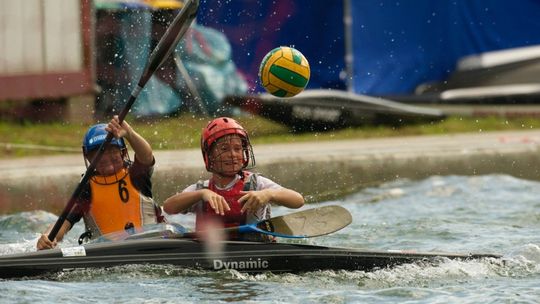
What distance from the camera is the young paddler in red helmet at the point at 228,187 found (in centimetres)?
871

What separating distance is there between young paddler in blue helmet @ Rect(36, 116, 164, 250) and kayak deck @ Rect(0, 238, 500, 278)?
2.71ft

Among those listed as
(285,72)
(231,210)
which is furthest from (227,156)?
(285,72)

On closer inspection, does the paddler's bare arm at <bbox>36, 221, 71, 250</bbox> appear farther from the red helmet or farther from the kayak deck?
the red helmet

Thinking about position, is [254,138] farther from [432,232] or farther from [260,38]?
[432,232]

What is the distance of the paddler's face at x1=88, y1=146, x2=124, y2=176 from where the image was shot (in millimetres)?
9336

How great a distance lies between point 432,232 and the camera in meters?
10.9

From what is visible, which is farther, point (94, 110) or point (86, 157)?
point (94, 110)

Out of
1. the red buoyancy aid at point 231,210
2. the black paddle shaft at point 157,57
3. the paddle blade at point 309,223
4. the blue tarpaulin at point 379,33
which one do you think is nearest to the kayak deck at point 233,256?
the paddle blade at point 309,223

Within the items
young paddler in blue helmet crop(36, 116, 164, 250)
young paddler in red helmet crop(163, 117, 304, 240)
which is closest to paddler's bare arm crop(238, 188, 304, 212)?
Answer: young paddler in red helmet crop(163, 117, 304, 240)

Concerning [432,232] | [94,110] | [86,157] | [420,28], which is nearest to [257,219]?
[86,157]

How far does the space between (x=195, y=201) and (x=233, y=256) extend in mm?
434

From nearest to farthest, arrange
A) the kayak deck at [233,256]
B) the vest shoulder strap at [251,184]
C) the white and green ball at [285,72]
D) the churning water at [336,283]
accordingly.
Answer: the churning water at [336,283], the kayak deck at [233,256], the vest shoulder strap at [251,184], the white and green ball at [285,72]

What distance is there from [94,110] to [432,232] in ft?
22.6

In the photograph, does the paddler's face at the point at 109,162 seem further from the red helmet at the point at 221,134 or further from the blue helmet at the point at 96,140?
the red helmet at the point at 221,134
